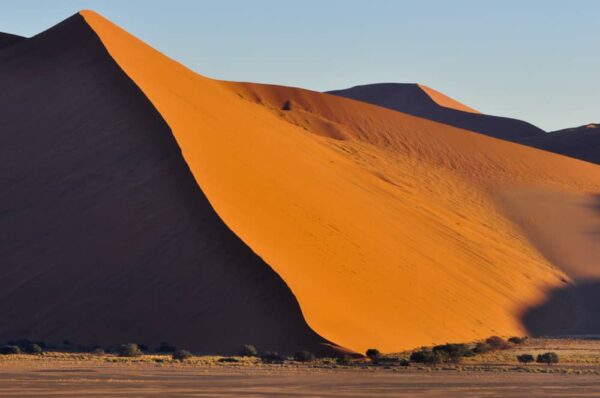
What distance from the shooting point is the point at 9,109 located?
6725 cm

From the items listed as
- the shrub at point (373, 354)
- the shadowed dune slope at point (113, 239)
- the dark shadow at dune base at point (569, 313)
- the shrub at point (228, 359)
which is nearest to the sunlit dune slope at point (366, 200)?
the dark shadow at dune base at point (569, 313)

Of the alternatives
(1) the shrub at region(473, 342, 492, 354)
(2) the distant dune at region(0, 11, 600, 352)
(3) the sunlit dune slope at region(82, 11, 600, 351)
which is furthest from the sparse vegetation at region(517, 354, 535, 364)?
(2) the distant dune at region(0, 11, 600, 352)

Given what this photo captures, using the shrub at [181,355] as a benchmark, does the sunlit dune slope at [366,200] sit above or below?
above

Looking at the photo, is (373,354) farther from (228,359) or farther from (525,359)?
(525,359)

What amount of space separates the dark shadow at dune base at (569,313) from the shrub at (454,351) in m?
16.2

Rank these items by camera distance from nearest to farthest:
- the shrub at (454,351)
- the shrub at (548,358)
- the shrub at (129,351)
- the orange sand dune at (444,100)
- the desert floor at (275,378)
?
the desert floor at (275,378) → the shrub at (129,351) → the shrub at (454,351) → the shrub at (548,358) → the orange sand dune at (444,100)

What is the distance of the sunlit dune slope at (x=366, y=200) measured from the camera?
51.3 meters

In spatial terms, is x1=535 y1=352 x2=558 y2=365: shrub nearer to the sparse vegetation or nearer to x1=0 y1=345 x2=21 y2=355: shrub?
the sparse vegetation

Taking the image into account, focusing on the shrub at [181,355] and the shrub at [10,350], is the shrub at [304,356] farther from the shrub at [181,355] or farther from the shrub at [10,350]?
the shrub at [10,350]

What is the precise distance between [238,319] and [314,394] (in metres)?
14.1

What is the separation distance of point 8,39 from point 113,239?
106 feet

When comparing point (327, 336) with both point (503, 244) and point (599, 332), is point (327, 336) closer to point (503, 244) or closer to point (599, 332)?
point (599, 332)

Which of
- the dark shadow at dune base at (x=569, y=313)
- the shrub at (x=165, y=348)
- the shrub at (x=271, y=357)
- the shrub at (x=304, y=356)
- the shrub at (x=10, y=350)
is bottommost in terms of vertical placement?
the shrub at (x=10, y=350)

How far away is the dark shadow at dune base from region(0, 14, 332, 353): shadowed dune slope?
18.1 meters
